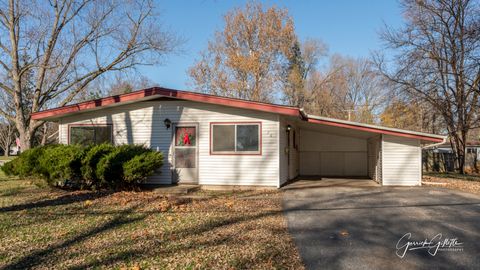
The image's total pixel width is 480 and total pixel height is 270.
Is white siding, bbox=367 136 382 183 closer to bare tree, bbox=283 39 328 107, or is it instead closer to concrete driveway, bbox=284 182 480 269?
concrete driveway, bbox=284 182 480 269

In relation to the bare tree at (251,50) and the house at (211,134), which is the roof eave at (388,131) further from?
the bare tree at (251,50)

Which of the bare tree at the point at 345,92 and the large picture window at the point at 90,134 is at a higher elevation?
the bare tree at the point at 345,92

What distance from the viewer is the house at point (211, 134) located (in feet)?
31.5

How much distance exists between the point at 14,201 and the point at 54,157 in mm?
1308

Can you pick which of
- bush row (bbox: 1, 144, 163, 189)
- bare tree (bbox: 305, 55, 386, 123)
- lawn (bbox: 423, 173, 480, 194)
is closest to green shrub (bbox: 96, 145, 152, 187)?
bush row (bbox: 1, 144, 163, 189)

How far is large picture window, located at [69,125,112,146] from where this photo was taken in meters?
10.7

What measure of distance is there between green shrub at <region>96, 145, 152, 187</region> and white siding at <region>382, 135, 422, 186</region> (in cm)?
749

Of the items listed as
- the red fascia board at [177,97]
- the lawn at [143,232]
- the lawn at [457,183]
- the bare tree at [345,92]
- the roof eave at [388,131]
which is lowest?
the lawn at [457,183]

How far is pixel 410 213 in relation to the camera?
6383 mm

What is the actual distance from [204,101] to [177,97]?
0.81 metres

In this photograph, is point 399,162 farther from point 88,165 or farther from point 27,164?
point 27,164

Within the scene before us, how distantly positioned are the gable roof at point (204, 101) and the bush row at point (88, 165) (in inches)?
62.6

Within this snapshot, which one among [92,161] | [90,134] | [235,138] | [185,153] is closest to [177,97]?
[185,153]

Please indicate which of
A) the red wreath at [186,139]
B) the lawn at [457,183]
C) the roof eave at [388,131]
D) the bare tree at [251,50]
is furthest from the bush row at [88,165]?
the bare tree at [251,50]
